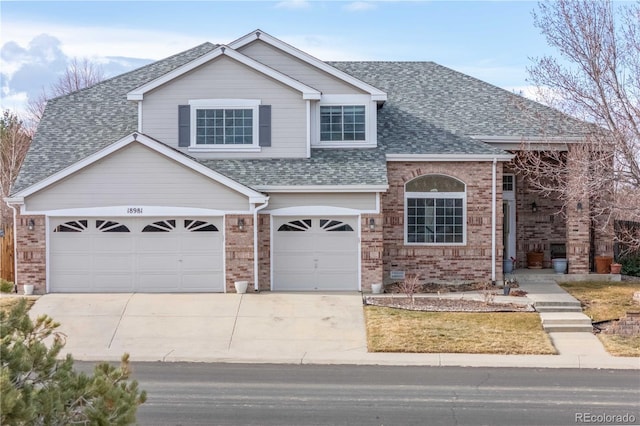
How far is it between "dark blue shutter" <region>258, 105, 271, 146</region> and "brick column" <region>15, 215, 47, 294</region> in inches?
270

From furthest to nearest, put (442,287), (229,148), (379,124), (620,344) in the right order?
(379,124)
(229,148)
(442,287)
(620,344)

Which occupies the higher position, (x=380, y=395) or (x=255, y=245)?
(x=255, y=245)

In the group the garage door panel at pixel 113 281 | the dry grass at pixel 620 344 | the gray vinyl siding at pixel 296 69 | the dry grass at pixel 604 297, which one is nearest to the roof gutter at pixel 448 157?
the gray vinyl siding at pixel 296 69

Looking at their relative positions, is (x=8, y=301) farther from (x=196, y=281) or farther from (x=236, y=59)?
(x=236, y=59)

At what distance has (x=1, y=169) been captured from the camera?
120 feet

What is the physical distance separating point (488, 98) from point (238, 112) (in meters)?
9.27

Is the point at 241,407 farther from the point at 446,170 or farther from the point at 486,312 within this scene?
the point at 446,170

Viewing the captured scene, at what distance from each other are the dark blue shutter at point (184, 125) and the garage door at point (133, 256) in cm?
293

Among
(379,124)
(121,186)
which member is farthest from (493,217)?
(121,186)

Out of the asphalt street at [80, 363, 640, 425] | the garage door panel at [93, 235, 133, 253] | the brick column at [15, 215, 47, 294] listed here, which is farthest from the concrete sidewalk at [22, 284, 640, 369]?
the garage door panel at [93, 235, 133, 253]

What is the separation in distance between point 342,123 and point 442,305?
6.96m

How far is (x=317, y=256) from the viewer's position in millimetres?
22062

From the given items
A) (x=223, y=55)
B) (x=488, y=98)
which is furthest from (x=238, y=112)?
(x=488, y=98)

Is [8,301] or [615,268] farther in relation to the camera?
[615,268]
